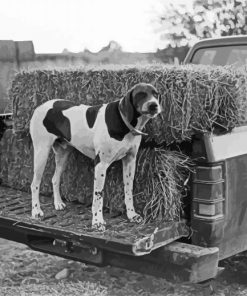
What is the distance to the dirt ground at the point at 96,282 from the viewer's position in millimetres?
4527


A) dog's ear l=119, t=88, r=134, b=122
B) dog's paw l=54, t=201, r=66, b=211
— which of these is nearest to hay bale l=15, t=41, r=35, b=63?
dog's paw l=54, t=201, r=66, b=211

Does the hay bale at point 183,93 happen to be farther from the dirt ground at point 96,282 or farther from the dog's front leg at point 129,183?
the dirt ground at point 96,282

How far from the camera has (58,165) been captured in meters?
4.38

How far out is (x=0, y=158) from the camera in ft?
16.9

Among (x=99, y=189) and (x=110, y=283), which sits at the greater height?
(x=99, y=189)

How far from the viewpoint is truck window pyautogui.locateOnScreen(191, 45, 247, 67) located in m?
5.79

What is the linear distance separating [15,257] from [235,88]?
2902mm

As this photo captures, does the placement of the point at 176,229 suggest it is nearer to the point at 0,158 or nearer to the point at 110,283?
the point at 110,283

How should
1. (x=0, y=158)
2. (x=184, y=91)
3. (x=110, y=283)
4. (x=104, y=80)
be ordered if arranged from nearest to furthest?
(x=184, y=91)
(x=104, y=80)
(x=110, y=283)
(x=0, y=158)

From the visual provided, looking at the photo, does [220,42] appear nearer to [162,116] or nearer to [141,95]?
[162,116]

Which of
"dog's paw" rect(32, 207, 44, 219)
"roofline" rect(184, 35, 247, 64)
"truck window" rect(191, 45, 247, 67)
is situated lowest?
"dog's paw" rect(32, 207, 44, 219)

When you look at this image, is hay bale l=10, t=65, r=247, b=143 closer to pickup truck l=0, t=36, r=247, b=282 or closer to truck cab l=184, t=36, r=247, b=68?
pickup truck l=0, t=36, r=247, b=282

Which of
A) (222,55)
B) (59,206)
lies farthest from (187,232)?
(222,55)

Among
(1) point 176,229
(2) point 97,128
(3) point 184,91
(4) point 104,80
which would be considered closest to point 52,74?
(4) point 104,80
